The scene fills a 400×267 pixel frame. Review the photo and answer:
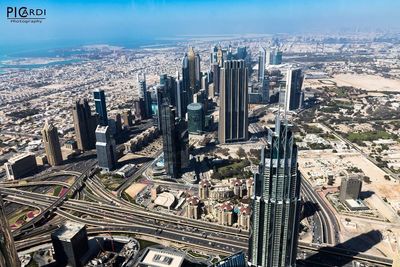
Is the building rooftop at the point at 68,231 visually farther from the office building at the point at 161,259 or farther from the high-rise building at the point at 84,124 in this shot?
the high-rise building at the point at 84,124

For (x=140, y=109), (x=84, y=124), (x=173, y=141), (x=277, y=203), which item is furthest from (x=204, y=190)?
(x=140, y=109)

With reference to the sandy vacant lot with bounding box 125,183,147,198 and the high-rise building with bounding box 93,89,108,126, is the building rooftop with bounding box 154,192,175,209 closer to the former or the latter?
the sandy vacant lot with bounding box 125,183,147,198

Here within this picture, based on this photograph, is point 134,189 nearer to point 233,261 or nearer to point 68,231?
point 68,231

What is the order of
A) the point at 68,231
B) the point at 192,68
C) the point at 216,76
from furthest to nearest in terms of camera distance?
the point at 216,76 < the point at 192,68 < the point at 68,231

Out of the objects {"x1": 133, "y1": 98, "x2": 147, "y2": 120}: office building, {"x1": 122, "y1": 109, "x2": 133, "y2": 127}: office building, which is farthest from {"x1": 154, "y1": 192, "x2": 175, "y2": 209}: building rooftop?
{"x1": 133, "y1": 98, "x2": 147, "y2": 120}: office building

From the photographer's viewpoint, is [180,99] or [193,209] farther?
[180,99]

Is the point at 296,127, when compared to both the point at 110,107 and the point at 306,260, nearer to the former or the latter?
the point at 306,260
